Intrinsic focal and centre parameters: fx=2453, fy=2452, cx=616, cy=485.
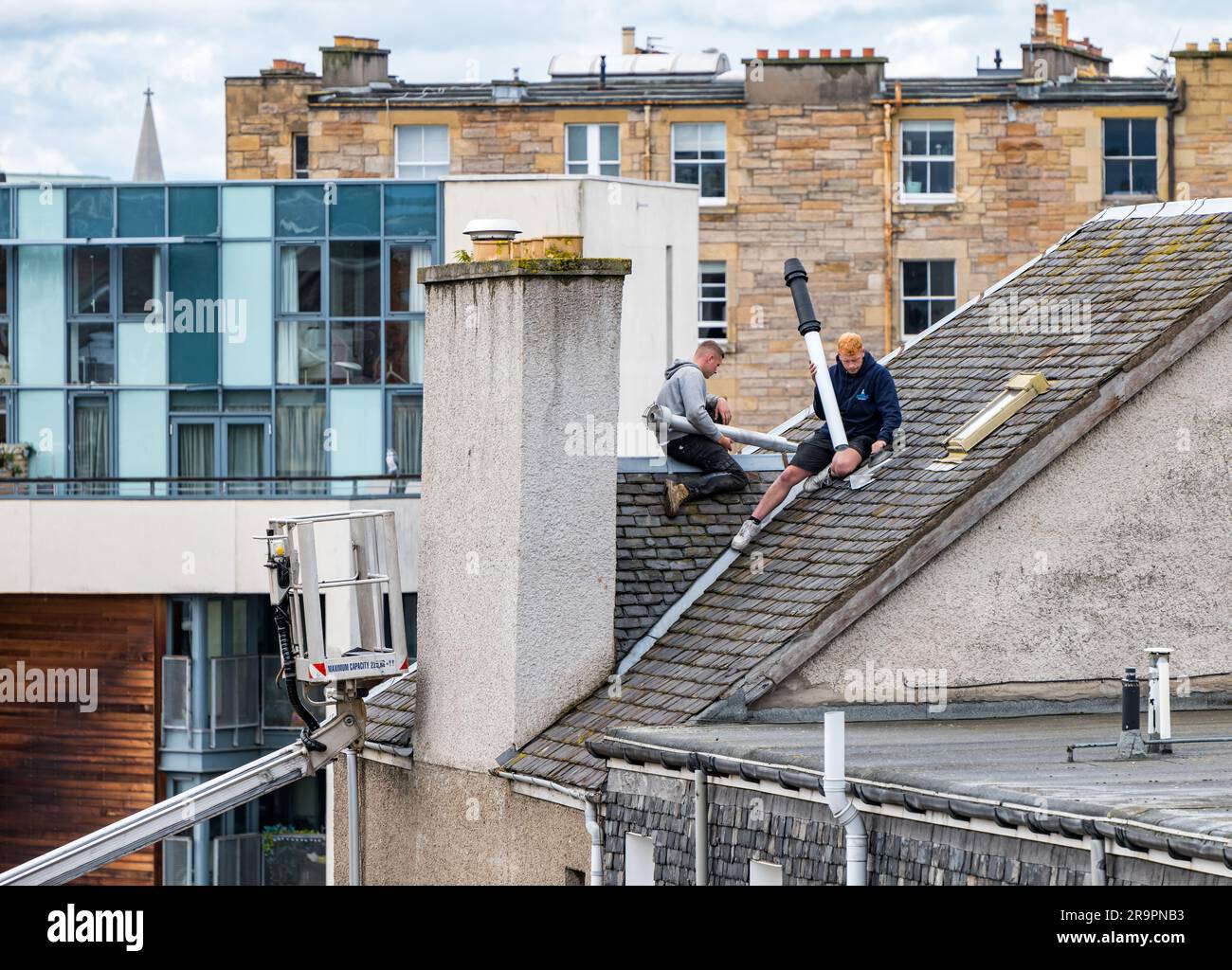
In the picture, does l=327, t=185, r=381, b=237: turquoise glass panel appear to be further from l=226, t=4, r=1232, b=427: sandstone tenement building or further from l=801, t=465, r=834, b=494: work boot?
l=801, t=465, r=834, b=494: work boot

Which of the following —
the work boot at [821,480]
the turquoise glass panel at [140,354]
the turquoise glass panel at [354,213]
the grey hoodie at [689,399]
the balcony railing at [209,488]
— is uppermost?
the turquoise glass panel at [354,213]

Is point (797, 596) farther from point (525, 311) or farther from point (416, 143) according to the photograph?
point (416, 143)

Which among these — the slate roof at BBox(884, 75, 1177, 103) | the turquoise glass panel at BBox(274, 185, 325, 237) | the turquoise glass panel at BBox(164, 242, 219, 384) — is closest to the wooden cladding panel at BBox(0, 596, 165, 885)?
the turquoise glass panel at BBox(164, 242, 219, 384)

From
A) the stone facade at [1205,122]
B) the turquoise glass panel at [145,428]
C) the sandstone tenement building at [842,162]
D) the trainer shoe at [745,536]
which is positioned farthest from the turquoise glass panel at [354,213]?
the stone facade at [1205,122]

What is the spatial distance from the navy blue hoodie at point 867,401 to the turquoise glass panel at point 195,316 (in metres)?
18.6

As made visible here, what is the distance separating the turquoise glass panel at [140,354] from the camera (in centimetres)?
3612

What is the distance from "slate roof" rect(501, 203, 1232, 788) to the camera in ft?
55.2

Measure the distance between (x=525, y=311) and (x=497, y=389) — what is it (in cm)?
62

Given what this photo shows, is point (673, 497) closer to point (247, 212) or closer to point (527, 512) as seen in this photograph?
point (527, 512)

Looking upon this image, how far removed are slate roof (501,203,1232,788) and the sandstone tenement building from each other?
98.3ft

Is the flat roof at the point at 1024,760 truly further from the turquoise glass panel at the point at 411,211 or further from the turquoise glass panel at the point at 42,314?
the turquoise glass panel at the point at 42,314

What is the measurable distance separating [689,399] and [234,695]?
15735mm

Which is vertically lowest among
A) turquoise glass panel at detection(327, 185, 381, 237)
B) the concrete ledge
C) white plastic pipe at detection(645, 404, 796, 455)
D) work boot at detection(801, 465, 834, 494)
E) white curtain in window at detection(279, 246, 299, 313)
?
work boot at detection(801, 465, 834, 494)

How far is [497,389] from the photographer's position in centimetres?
1788
